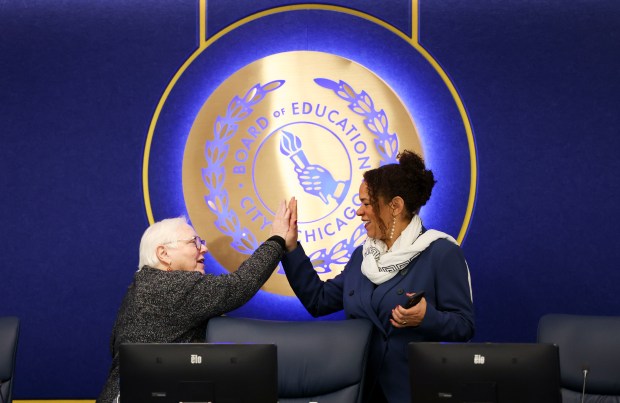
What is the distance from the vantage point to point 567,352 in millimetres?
3076

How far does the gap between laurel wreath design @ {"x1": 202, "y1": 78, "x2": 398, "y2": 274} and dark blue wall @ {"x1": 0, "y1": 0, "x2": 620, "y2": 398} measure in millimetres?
367

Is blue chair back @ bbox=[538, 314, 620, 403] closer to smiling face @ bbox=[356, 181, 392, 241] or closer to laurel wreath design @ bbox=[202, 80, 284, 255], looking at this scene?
smiling face @ bbox=[356, 181, 392, 241]

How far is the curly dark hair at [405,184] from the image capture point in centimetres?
333

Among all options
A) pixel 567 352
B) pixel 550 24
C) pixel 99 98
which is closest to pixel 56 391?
pixel 99 98

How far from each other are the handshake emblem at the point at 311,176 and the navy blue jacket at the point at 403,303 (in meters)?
0.90

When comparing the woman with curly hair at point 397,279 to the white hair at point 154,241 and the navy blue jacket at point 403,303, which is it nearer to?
the navy blue jacket at point 403,303

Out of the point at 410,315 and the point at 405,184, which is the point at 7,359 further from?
→ the point at 405,184

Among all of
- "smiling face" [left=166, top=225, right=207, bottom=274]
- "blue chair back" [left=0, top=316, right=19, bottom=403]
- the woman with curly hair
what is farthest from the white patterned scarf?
"blue chair back" [left=0, top=316, right=19, bottom=403]

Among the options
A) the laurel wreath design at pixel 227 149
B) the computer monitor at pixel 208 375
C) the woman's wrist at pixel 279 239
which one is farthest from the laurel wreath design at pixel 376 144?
the computer monitor at pixel 208 375

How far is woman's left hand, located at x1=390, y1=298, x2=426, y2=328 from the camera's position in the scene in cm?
283

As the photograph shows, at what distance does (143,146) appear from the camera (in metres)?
4.20

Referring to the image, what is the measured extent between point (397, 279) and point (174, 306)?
33.9 inches

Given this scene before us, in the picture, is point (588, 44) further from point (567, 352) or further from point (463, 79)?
point (567, 352)

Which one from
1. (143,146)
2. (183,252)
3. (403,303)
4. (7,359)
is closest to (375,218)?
(403,303)
